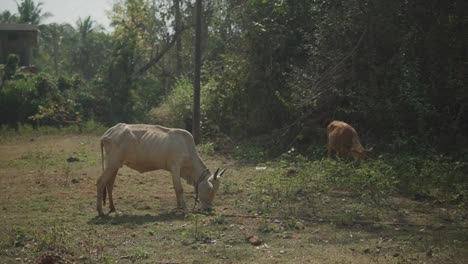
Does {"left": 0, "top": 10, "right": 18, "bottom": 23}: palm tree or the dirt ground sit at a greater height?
{"left": 0, "top": 10, "right": 18, "bottom": 23}: palm tree

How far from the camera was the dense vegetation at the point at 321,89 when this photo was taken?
1314 centimetres

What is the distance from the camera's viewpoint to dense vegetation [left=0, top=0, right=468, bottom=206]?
13141 mm

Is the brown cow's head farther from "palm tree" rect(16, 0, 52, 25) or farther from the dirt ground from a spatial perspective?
"palm tree" rect(16, 0, 52, 25)

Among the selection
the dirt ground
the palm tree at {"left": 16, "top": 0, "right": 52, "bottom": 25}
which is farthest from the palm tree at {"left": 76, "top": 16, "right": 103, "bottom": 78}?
the dirt ground

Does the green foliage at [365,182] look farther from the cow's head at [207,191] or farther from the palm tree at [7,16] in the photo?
the palm tree at [7,16]

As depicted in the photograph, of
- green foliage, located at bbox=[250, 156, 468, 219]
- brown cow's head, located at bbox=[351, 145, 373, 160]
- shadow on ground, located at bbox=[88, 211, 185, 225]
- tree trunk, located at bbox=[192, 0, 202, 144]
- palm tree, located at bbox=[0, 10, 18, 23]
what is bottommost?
shadow on ground, located at bbox=[88, 211, 185, 225]

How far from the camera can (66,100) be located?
25.2 meters

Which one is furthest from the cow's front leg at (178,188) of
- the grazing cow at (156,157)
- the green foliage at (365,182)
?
the green foliage at (365,182)

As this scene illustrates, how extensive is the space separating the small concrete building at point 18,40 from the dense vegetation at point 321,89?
5.16 m

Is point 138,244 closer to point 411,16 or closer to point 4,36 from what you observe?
point 411,16

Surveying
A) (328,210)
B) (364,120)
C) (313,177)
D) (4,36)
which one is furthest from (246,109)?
(4,36)

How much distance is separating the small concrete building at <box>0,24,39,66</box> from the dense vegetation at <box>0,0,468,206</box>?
5157 millimetres

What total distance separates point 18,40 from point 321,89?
22.0 m

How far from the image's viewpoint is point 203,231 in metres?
7.66
